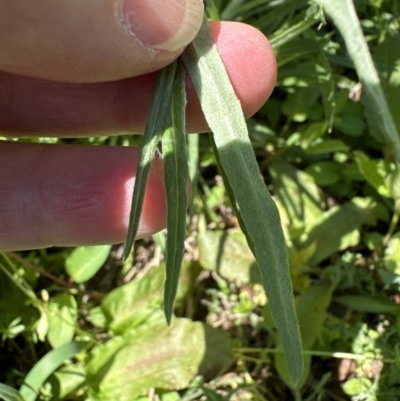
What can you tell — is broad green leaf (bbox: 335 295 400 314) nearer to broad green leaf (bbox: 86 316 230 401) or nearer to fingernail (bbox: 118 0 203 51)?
broad green leaf (bbox: 86 316 230 401)

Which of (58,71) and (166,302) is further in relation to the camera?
(58,71)

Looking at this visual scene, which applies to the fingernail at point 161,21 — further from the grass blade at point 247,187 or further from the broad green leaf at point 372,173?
the broad green leaf at point 372,173

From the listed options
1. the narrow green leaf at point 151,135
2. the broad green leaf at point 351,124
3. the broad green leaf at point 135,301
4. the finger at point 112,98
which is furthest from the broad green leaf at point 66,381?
the broad green leaf at point 351,124

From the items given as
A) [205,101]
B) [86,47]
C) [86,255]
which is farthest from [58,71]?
[86,255]

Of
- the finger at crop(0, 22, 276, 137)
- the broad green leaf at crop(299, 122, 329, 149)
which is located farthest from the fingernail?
the broad green leaf at crop(299, 122, 329, 149)

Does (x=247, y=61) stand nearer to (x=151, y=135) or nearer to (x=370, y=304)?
(x=151, y=135)

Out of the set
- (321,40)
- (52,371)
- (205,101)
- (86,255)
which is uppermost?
(205,101)

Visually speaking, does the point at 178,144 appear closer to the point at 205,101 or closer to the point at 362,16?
the point at 205,101
